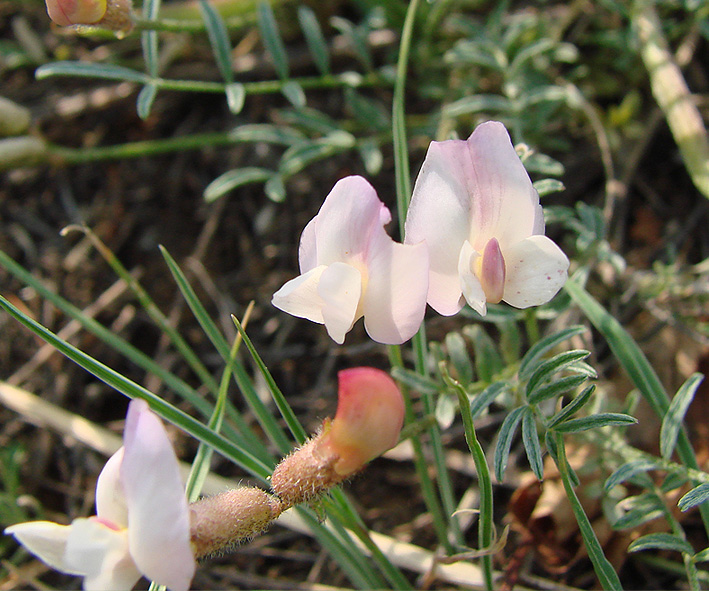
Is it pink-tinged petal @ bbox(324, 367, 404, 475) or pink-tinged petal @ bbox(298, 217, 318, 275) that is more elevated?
pink-tinged petal @ bbox(298, 217, 318, 275)

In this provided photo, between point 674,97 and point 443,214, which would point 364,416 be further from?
point 674,97

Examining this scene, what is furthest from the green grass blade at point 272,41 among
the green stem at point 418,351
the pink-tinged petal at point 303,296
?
the pink-tinged petal at point 303,296

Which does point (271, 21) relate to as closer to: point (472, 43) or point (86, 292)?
point (472, 43)

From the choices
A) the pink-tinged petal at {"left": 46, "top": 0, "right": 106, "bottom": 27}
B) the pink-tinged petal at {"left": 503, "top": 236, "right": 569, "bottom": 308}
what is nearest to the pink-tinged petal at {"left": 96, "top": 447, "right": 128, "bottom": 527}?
the pink-tinged petal at {"left": 503, "top": 236, "right": 569, "bottom": 308}

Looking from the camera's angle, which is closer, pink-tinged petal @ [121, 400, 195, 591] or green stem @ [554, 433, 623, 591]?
pink-tinged petal @ [121, 400, 195, 591]

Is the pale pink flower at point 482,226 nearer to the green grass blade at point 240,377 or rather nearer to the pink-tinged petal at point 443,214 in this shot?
the pink-tinged petal at point 443,214

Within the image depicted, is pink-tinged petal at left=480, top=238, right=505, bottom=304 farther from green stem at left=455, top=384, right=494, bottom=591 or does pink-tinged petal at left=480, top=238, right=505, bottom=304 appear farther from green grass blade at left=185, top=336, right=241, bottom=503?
green grass blade at left=185, top=336, right=241, bottom=503
